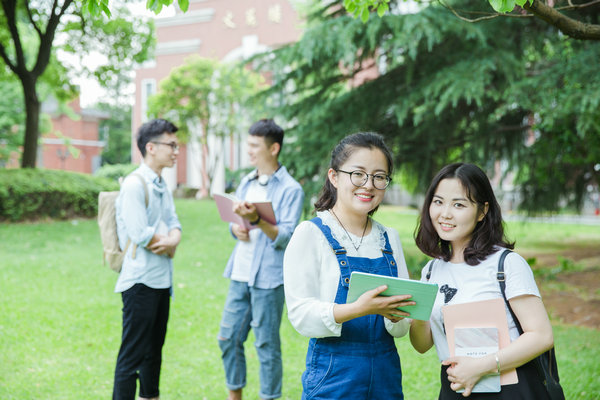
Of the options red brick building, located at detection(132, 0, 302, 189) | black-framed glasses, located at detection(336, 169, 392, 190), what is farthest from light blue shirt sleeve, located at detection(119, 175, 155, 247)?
red brick building, located at detection(132, 0, 302, 189)

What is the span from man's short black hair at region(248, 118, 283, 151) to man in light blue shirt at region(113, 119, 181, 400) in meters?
0.52

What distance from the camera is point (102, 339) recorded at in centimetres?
532

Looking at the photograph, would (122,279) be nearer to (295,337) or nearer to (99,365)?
(99,365)

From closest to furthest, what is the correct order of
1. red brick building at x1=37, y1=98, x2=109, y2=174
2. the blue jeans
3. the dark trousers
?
the dark trousers < the blue jeans < red brick building at x1=37, y1=98, x2=109, y2=174

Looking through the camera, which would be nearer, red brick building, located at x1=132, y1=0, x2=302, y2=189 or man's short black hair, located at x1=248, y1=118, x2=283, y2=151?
man's short black hair, located at x1=248, y1=118, x2=283, y2=151

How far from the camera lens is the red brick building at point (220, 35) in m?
26.6

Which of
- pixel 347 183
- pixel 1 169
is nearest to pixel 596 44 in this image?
pixel 347 183

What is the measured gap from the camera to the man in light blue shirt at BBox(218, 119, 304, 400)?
344 centimetres

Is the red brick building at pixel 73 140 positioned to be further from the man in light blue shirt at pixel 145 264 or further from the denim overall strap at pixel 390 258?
the denim overall strap at pixel 390 258

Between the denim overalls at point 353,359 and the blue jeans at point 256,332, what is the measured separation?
4.67ft

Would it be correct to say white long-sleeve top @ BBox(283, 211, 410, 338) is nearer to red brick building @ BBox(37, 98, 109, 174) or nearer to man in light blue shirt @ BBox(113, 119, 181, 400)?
man in light blue shirt @ BBox(113, 119, 181, 400)

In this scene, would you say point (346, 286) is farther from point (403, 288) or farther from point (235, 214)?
point (235, 214)

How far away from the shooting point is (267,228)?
3.35 m

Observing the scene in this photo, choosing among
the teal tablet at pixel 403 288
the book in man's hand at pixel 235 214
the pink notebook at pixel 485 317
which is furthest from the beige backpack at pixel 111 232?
the pink notebook at pixel 485 317
